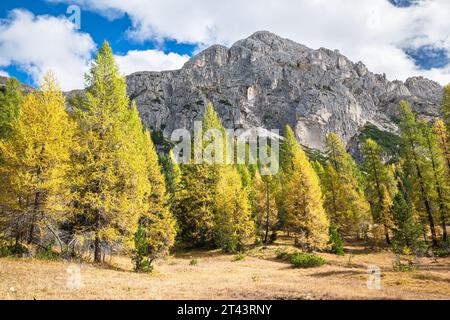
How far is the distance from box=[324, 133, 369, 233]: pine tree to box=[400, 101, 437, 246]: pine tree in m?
7.60

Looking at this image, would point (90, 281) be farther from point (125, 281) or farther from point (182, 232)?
point (182, 232)

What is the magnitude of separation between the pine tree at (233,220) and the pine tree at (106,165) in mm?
15458

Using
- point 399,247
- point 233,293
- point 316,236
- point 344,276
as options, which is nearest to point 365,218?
point 399,247

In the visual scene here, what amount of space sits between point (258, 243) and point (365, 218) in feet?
53.0

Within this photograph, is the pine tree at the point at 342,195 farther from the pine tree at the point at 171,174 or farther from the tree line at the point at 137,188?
the pine tree at the point at 171,174

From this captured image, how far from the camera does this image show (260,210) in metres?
43.2

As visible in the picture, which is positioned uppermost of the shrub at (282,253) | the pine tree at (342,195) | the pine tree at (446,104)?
the pine tree at (446,104)

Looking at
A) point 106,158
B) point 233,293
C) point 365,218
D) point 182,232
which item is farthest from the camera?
point 365,218

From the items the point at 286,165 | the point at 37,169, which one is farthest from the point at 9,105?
the point at 286,165

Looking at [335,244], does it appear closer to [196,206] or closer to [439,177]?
[439,177]

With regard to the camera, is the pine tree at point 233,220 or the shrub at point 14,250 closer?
the shrub at point 14,250

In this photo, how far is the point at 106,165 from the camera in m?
19.0

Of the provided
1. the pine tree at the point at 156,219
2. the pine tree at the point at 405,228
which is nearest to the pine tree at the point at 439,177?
the pine tree at the point at 405,228

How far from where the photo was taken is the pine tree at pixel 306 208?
31.5 m
